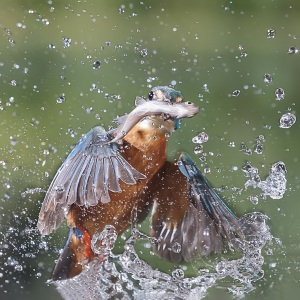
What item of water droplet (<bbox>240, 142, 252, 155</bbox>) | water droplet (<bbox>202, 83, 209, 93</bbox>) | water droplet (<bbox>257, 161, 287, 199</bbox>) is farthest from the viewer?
water droplet (<bbox>202, 83, 209, 93</bbox>)

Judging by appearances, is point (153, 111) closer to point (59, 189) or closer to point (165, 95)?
point (165, 95)

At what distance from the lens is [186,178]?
3.05ft

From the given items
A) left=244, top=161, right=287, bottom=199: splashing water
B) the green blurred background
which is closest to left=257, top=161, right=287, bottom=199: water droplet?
left=244, top=161, right=287, bottom=199: splashing water

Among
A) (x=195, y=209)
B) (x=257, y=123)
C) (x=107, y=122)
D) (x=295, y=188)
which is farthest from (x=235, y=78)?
(x=195, y=209)

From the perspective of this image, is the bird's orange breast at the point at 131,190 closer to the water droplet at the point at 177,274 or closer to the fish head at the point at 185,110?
the fish head at the point at 185,110

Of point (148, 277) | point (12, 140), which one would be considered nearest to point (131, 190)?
point (148, 277)

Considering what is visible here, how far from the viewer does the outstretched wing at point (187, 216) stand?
93 centimetres

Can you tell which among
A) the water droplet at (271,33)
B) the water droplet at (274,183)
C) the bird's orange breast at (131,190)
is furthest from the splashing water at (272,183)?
the water droplet at (271,33)

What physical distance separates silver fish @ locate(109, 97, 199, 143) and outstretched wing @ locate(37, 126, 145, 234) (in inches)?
1.0

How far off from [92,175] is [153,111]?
0.11 metres

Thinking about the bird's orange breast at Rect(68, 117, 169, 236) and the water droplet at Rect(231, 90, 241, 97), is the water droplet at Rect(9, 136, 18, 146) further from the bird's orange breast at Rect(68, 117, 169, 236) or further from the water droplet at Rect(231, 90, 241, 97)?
the bird's orange breast at Rect(68, 117, 169, 236)

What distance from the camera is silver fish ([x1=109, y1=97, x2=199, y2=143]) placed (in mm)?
890

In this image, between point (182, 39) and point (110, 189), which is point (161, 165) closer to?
point (110, 189)

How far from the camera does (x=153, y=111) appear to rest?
892mm
